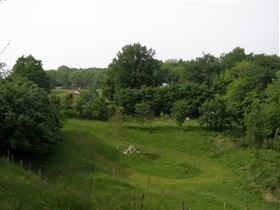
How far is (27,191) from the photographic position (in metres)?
18.6

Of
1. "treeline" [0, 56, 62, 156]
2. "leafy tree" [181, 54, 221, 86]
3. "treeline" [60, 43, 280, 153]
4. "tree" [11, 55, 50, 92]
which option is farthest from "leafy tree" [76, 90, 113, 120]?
"leafy tree" [181, 54, 221, 86]

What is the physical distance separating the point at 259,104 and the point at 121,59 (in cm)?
2653

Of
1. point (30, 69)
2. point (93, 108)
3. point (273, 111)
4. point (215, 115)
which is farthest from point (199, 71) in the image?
point (273, 111)

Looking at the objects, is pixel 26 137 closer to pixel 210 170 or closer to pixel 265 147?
pixel 210 170

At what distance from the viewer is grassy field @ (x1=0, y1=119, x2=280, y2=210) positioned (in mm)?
20578

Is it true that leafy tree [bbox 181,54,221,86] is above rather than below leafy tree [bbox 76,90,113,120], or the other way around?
above

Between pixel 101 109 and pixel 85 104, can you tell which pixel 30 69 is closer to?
pixel 85 104

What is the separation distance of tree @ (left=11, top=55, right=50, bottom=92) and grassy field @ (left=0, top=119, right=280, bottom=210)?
1072 cm

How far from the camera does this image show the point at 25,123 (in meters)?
36.5

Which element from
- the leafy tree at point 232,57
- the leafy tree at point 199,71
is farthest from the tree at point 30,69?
the leafy tree at point 232,57

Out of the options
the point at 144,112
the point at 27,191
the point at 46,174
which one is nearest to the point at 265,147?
the point at 144,112

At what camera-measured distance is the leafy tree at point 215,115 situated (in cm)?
4909

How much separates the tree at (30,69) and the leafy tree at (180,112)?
20.6 m

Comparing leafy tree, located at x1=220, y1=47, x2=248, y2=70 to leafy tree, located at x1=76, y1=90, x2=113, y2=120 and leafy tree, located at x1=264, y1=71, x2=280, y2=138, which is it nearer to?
leafy tree, located at x1=76, y1=90, x2=113, y2=120
